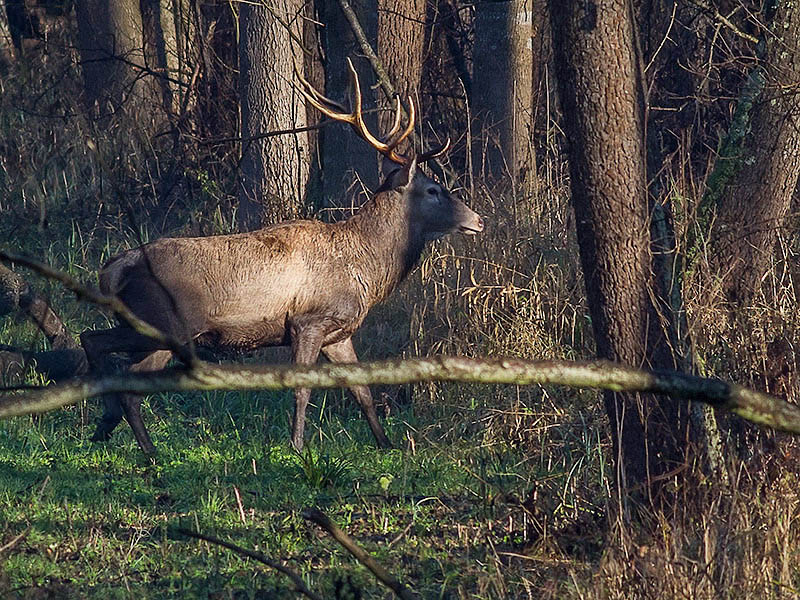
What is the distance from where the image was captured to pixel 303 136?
1136 centimetres

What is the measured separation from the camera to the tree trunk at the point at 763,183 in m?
6.43

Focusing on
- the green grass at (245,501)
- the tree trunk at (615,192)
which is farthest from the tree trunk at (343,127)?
the tree trunk at (615,192)

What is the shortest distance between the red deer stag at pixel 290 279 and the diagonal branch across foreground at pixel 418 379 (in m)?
4.55

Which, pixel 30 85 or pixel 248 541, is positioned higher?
pixel 30 85

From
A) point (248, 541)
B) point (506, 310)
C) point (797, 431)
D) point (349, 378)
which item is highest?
point (349, 378)

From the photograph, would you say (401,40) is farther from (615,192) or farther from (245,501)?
(615,192)

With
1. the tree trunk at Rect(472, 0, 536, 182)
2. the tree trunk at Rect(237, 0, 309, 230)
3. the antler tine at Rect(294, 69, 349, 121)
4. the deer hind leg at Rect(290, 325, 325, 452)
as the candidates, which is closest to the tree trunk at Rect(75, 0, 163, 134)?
the tree trunk at Rect(237, 0, 309, 230)

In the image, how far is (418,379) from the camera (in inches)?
104

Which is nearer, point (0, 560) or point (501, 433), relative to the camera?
point (0, 560)

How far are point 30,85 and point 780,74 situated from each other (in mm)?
12328

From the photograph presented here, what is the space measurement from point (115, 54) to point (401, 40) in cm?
548

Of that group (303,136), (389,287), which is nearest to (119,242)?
(303,136)

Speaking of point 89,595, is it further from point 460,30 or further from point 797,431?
point 460,30

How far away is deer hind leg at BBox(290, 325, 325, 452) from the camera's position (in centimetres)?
751
